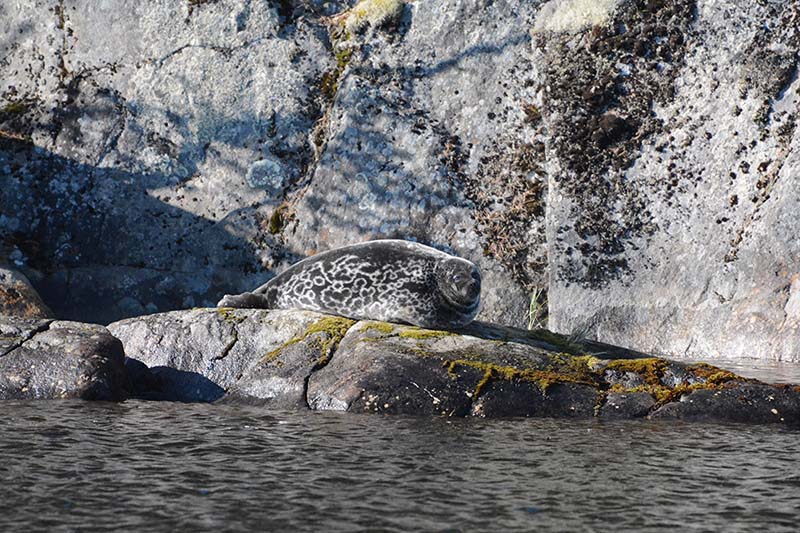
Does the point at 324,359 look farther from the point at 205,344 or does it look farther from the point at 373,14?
the point at 373,14

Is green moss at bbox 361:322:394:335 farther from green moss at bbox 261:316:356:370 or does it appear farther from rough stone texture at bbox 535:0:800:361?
rough stone texture at bbox 535:0:800:361

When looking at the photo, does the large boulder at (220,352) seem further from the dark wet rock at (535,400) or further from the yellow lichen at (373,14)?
the yellow lichen at (373,14)

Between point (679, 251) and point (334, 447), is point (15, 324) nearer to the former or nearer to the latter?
point (334, 447)

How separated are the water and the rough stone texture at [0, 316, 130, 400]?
2.22 ft

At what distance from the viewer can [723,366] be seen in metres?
8.32

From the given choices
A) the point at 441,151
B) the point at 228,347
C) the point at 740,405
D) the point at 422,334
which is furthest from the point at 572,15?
the point at 740,405

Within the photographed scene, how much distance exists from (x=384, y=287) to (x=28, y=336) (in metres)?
2.80

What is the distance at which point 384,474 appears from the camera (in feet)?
14.4

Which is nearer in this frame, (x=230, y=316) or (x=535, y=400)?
(x=535, y=400)

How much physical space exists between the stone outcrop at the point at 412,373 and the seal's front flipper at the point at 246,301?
0.56 metres

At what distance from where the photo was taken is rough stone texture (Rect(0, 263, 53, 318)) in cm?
962

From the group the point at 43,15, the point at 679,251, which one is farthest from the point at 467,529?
the point at 43,15

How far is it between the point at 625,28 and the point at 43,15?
730 cm

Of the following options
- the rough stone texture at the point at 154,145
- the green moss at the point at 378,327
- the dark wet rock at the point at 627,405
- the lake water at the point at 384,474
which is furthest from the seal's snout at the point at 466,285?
the rough stone texture at the point at 154,145
